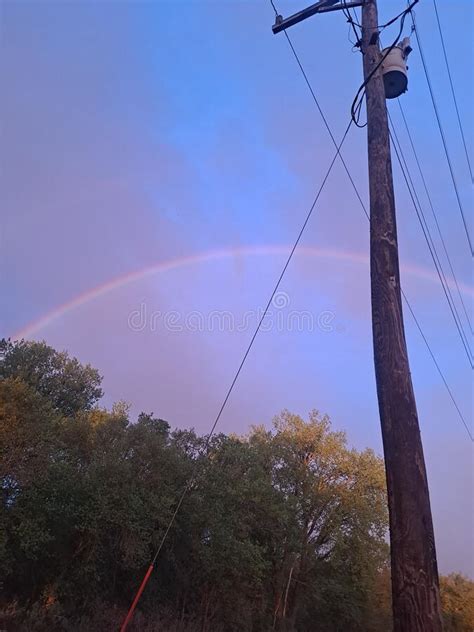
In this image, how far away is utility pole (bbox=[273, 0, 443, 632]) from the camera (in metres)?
3.57

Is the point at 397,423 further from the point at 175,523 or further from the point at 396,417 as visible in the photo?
the point at 175,523

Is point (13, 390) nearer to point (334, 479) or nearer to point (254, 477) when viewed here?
point (254, 477)

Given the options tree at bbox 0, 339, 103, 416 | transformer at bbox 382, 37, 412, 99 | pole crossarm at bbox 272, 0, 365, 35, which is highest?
tree at bbox 0, 339, 103, 416

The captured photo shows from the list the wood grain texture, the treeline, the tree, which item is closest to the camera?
the wood grain texture

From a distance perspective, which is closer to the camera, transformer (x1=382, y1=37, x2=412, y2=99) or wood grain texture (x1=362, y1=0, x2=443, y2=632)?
wood grain texture (x1=362, y1=0, x2=443, y2=632)

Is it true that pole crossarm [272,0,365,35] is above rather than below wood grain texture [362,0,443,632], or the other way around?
above

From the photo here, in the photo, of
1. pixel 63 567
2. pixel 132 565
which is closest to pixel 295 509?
pixel 132 565

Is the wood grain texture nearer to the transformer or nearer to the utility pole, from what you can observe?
the utility pole

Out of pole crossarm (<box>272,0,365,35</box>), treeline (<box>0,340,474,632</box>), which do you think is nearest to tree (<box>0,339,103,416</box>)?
treeline (<box>0,340,474,632</box>)

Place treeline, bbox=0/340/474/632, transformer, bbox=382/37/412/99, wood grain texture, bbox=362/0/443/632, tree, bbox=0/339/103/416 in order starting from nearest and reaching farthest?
wood grain texture, bbox=362/0/443/632 → transformer, bbox=382/37/412/99 → treeline, bbox=0/340/474/632 → tree, bbox=0/339/103/416

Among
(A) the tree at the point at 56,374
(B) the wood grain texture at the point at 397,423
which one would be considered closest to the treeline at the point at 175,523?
(A) the tree at the point at 56,374

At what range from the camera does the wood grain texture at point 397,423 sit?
3.56m

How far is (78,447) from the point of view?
953 inches

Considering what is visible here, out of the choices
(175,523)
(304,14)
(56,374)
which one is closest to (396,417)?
(304,14)
